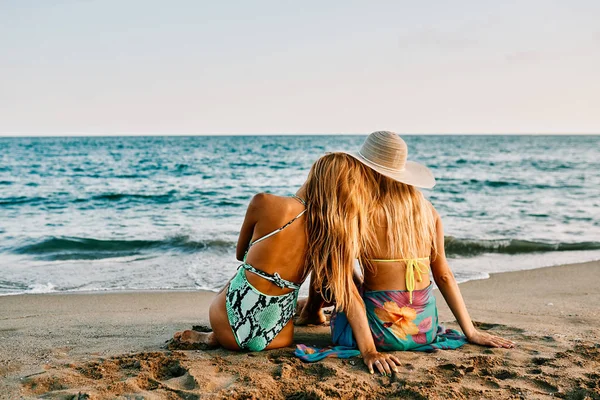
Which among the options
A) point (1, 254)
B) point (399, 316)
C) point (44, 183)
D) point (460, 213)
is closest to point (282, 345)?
point (399, 316)

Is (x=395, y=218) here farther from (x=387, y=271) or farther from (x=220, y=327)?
(x=220, y=327)

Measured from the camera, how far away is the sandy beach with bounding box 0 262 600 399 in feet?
8.87

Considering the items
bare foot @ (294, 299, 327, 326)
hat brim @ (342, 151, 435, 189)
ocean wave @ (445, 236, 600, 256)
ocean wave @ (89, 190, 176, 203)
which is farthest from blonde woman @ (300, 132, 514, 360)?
ocean wave @ (89, 190, 176, 203)

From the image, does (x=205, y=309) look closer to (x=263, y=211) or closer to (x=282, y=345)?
(x=282, y=345)

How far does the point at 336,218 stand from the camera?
2969mm

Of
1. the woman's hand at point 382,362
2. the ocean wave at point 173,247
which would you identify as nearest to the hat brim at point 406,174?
the woman's hand at point 382,362

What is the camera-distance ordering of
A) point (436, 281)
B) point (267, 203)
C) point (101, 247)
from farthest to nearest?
point (101, 247)
point (436, 281)
point (267, 203)

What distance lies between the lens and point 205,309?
483cm

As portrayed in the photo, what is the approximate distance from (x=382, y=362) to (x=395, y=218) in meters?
0.82

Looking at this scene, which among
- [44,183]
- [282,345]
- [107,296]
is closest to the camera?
[282,345]

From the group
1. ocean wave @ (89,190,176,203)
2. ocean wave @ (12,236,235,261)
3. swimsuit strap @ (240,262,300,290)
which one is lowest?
ocean wave @ (89,190,176,203)

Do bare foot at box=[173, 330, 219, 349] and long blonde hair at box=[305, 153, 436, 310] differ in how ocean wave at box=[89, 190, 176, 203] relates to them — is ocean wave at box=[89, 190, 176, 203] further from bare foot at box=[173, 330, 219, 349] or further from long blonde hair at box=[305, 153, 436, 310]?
long blonde hair at box=[305, 153, 436, 310]

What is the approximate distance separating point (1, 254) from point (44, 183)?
458 inches

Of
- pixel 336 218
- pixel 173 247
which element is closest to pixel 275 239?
pixel 336 218
